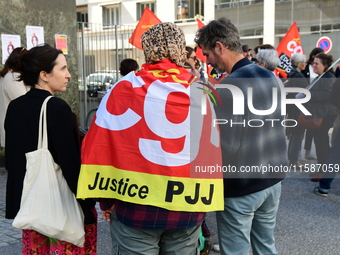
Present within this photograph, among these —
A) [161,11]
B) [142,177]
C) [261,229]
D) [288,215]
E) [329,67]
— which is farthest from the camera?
[161,11]

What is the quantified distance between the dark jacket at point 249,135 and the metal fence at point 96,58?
791 centimetres

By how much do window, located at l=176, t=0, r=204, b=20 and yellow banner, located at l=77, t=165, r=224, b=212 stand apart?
89.8ft

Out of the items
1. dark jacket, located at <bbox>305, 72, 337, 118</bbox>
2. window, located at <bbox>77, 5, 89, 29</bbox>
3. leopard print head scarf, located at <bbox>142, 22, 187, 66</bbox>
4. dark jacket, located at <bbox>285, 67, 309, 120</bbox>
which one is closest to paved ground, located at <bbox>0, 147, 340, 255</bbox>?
dark jacket, located at <bbox>305, 72, 337, 118</bbox>

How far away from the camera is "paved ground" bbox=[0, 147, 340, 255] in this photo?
4488 millimetres

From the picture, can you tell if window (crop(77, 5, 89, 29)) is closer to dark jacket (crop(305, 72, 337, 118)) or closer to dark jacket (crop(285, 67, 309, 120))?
dark jacket (crop(285, 67, 309, 120))

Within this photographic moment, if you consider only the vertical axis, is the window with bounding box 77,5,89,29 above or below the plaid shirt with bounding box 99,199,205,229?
above

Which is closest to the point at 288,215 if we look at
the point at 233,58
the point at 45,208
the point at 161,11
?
the point at 233,58

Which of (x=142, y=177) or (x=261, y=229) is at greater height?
(x=142, y=177)

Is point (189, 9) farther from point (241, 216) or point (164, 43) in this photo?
point (164, 43)

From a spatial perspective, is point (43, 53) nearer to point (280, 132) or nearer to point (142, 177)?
point (142, 177)

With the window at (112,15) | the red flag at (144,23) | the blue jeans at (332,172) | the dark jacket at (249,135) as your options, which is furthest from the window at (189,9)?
the dark jacket at (249,135)

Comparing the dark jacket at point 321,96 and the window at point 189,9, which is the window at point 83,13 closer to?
the window at point 189,9

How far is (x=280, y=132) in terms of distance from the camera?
2846 millimetres

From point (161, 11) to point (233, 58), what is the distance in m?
28.0
